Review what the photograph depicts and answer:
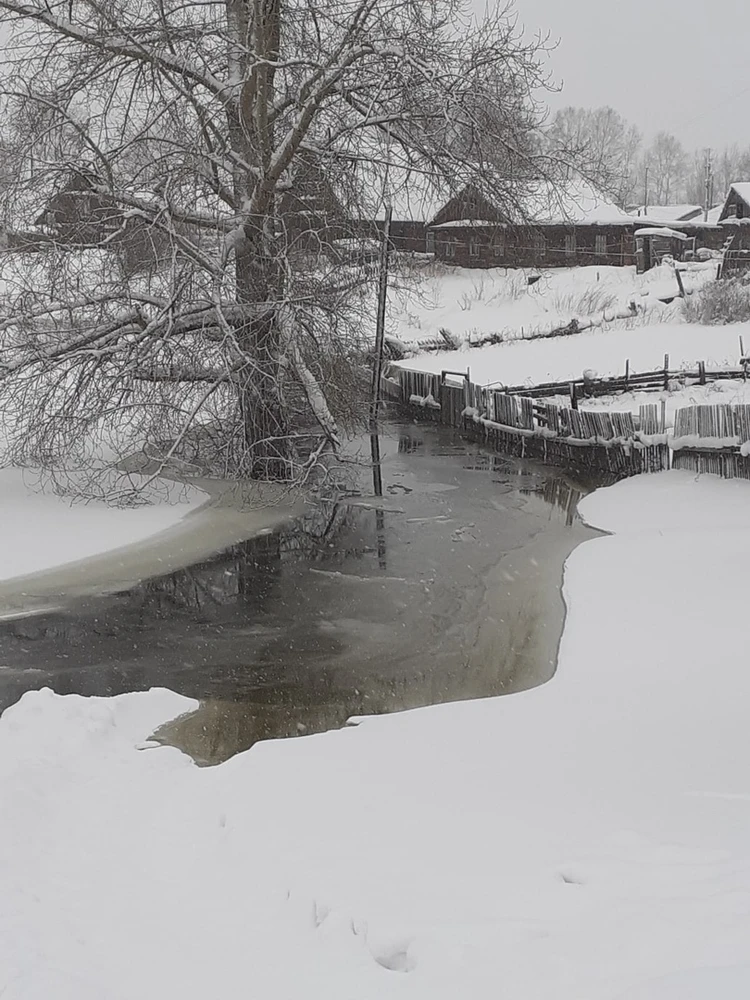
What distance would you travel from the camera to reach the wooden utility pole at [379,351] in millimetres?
18506

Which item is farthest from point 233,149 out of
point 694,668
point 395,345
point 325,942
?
point 395,345

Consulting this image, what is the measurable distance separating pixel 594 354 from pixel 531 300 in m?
11.3

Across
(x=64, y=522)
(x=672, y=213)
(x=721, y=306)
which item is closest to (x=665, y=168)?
(x=672, y=213)

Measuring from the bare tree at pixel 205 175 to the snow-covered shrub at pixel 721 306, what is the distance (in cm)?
1932

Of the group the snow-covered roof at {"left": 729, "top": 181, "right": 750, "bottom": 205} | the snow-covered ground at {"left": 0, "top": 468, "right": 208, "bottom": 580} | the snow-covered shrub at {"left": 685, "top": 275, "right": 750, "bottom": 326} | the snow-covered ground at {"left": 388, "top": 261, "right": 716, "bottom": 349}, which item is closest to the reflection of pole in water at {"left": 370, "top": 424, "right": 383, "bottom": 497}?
the snow-covered ground at {"left": 0, "top": 468, "right": 208, "bottom": 580}

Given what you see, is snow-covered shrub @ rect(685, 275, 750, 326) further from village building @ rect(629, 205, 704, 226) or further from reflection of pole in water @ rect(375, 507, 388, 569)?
village building @ rect(629, 205, 704, 226)

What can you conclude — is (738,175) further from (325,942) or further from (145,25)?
(325,942)

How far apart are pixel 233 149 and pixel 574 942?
15316 millimetres

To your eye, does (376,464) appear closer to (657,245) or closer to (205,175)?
(205,175)

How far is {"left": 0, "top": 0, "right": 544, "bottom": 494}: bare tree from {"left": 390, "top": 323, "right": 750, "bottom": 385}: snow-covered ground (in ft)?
37.7

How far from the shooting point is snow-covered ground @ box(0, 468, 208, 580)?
12586 millimetres

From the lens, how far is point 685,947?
370cm

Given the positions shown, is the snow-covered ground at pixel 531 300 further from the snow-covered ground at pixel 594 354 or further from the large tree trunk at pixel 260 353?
the large tree trunk at pixel 260 353

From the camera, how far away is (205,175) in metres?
16.4
